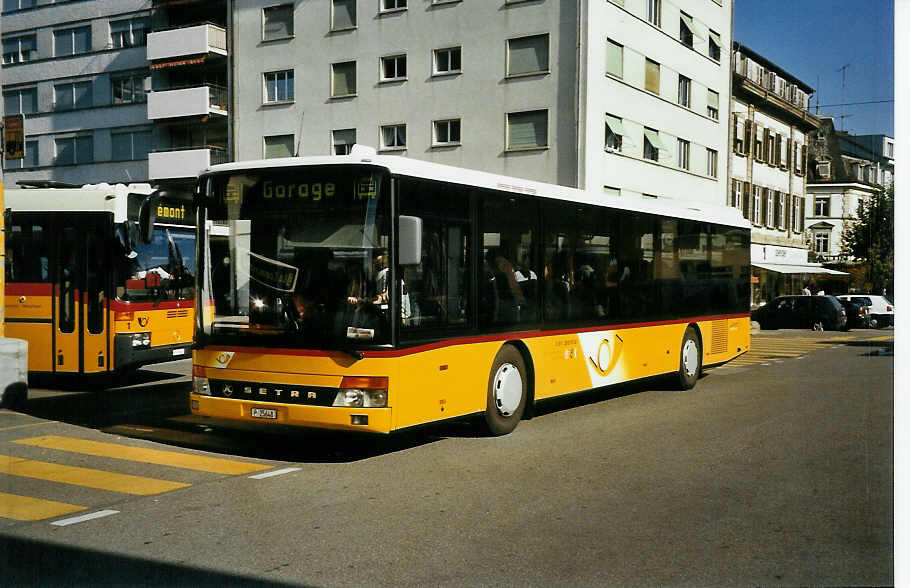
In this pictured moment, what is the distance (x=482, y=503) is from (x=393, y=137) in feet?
93.0

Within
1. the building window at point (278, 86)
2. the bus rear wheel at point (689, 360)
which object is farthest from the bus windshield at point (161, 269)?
the building window at point (278, 86)

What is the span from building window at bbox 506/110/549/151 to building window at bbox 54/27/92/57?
906 inches

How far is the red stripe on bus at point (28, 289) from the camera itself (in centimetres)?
1483

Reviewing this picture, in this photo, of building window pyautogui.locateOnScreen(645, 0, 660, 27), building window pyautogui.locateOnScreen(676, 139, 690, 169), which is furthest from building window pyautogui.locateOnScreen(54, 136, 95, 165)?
building window pyautogui.locateOnScreen(676, 139, 690, 169)

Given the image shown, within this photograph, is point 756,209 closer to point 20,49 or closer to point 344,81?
point 344,81

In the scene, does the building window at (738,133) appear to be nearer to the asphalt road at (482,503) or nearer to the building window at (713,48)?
the building window at (713,48)

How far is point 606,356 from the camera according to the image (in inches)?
512

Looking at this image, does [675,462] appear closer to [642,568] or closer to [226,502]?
[642,568]

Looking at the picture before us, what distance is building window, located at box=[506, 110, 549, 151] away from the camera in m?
33.5

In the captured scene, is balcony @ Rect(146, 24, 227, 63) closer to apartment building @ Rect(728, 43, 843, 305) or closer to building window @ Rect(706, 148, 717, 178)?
building window @ Rect(706, 148, 717, 178)

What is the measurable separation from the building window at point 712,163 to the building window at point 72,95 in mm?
30181

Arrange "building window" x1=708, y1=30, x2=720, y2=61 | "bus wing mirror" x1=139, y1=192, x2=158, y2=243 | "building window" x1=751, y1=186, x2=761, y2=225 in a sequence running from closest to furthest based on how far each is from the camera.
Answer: "bus wing mirror" x1=139, y1=192, x2=158, y2=243, "building window" x1=708, y1=30, x2=720, y2=61, "building window" x1=751, y1=186, x2=761, y2=225

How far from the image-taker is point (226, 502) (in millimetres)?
7418

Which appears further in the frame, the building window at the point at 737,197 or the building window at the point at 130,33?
the building window at the point at 130,33
